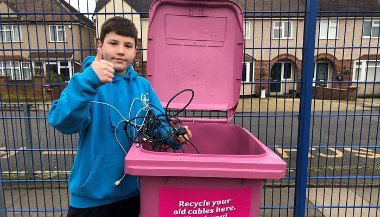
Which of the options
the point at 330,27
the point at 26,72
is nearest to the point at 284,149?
the point at 330,27

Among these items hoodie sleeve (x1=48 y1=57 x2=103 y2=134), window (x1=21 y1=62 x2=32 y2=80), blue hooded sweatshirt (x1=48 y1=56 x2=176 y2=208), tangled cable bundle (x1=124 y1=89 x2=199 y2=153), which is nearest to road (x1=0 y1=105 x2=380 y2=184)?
window (x1=21 y1=62 x2=32 y2=80)

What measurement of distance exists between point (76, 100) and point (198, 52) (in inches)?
54.6

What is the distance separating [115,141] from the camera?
188 centimetres

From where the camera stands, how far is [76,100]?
1536 millimetres

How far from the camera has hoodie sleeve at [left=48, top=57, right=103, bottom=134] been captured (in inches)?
60.2

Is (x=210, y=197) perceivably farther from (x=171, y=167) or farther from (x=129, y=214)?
(x=129, y=214)

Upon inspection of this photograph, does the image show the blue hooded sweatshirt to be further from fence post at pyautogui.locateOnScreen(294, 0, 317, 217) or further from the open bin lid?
fence post at pyautogui.locateOnScreen(294, 0, 317, 217)

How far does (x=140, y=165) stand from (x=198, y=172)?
0.28m

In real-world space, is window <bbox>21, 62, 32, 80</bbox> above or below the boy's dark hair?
below

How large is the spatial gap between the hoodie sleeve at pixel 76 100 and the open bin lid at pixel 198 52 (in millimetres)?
1088

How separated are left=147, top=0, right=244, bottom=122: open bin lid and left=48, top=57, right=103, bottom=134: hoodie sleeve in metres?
1.09

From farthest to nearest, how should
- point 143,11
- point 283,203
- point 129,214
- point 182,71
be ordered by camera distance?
1. point 283,203
2. point 143,11
3. point 182,71
4. point 129,214

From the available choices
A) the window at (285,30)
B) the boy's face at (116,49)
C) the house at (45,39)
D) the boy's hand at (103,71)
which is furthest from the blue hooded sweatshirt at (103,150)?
the window at (285,30)

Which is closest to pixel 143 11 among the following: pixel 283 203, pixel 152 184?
pixel 152 184
